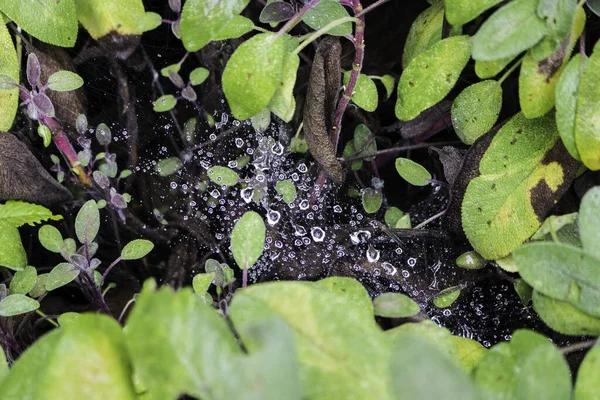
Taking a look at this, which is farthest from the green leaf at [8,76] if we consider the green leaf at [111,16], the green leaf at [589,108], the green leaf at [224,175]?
the green leaf at [589,108]

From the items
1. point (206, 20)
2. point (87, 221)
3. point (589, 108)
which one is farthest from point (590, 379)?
point (87, 221)

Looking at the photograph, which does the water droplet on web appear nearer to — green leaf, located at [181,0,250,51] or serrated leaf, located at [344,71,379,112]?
serrated leaf, located at [344,71,379,112]

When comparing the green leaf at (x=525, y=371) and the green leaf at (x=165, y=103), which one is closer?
the green leaf at (x=525, y=371)

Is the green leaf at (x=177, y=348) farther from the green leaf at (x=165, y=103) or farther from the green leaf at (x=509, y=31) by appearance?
the green leaf at (x=165, y=103)

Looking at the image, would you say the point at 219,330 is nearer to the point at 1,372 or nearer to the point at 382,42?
the point at 1,372

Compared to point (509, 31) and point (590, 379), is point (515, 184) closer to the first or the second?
point (509, 31)

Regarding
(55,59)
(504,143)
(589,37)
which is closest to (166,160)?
(55,59)

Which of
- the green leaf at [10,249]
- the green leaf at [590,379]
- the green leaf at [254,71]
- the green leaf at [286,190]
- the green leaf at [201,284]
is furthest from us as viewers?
the green leaf at [286,190]
